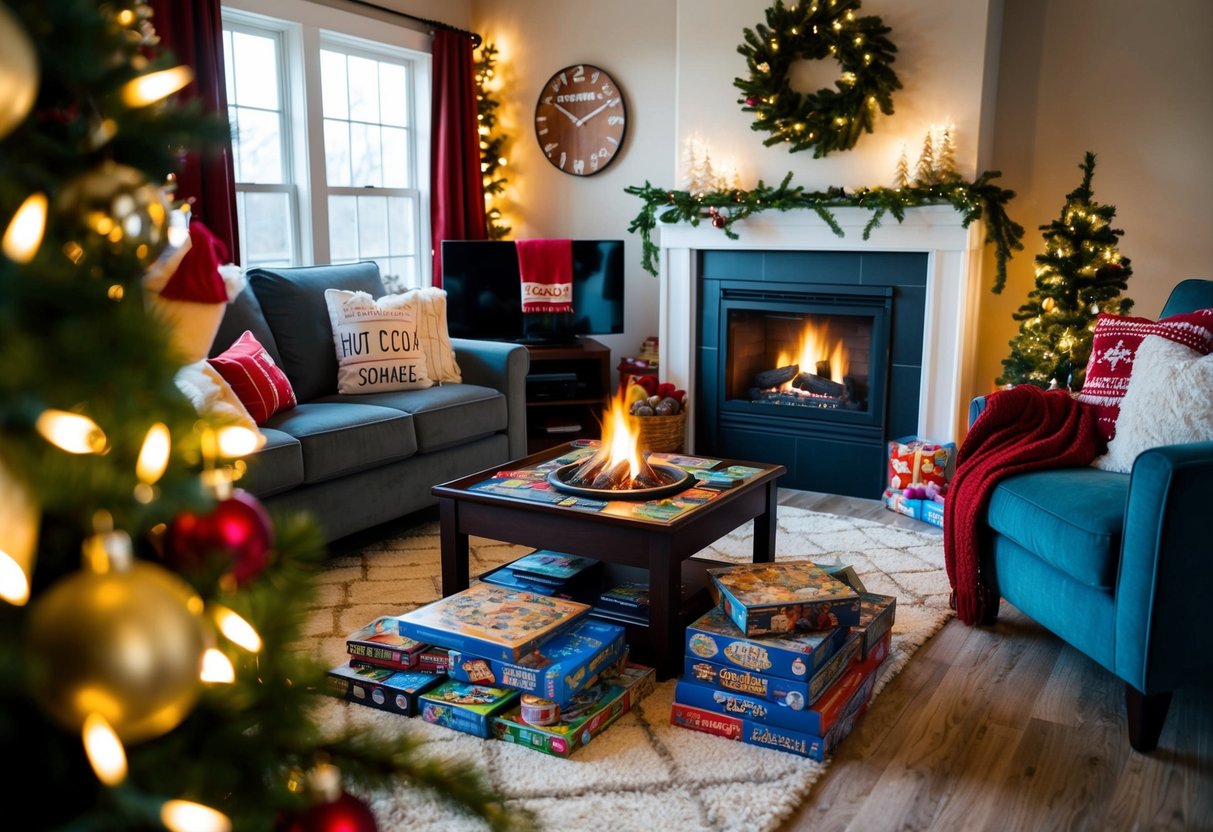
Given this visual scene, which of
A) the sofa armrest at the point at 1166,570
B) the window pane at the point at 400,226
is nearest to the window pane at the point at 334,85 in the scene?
the window pane at the point at 400,226

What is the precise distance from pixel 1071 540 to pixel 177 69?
2.20m

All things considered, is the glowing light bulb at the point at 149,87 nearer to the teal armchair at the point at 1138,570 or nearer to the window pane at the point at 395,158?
the teal armchair at the point at 1138,570

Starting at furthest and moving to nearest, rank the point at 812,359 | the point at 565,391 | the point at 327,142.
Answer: the point at 327,142, the point at 565,391, the point at 812,359

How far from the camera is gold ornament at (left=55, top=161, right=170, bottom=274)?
0.66 meters

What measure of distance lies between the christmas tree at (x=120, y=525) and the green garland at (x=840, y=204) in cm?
369

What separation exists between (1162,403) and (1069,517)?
45cm

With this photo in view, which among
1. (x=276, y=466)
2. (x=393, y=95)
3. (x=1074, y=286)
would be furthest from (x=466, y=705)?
(x=393, y=95)

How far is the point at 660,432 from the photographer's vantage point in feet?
15.1

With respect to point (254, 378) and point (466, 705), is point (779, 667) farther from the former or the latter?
point (254, 378)

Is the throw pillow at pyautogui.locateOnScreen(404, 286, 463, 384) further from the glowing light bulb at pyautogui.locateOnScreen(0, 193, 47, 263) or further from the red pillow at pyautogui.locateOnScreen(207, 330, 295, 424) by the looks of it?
the glowing light bulb at pyautogui.locateOnScreen(0, 193, 47, 263)

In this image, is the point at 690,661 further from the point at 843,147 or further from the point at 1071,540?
the point at 843,147

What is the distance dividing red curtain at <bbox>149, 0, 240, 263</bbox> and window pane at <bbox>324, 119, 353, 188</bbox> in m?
0.83

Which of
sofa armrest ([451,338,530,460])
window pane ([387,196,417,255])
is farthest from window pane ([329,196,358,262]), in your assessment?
sofa armrest ([451,338,530,460])

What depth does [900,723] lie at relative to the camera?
7.66 feet
